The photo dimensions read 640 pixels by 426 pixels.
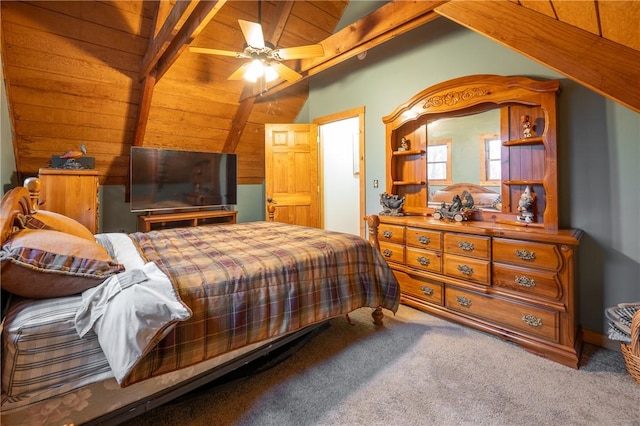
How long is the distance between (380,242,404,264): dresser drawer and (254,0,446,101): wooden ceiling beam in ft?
6.19

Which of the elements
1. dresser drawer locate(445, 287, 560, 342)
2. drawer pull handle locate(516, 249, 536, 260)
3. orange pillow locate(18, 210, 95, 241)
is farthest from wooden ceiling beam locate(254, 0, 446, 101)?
orange pillow locate(18, 210, 95, 241)

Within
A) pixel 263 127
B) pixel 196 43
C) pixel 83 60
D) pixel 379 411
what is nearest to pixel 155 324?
pixel 379 411

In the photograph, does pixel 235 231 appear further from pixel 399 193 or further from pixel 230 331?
pixel 399 193

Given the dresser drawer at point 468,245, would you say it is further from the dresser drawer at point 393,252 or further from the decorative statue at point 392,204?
the decorative statue at point 392,204

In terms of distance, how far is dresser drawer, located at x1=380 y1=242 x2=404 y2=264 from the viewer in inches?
112

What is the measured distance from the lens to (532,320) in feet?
6.75

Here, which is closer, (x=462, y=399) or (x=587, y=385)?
(x=462, y=399)

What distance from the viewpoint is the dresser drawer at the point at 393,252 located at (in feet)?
9.31

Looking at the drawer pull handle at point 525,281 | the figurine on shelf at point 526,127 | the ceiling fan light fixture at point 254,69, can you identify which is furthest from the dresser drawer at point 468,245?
the ceiling fan light fixture at point 254,69

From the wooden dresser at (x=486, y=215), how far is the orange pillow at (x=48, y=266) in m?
1.97

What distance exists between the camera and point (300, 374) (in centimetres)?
183

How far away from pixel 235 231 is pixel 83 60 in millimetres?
2421

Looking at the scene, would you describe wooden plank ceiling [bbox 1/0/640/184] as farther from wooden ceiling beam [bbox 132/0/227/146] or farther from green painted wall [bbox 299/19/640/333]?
green painted wall [bbox 299/19/640/333]

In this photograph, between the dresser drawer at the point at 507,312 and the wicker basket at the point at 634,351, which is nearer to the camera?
the wicker basket at the point at 634,351
